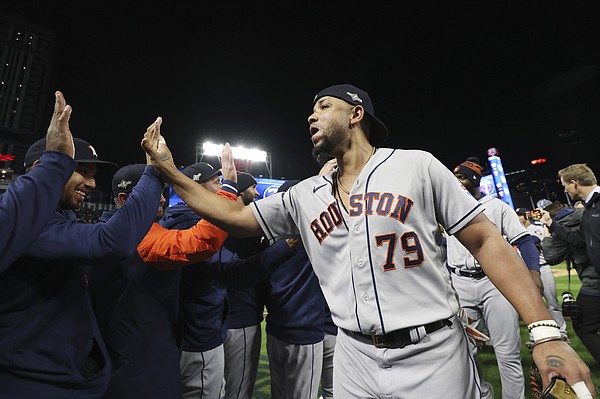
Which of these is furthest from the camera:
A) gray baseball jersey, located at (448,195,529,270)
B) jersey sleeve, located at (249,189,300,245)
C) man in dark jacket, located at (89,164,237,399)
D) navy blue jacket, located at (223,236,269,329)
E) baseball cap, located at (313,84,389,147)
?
gray baseball jersey, located at (448,195,529,270)

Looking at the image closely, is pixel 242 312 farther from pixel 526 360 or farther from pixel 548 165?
pixel 548 165

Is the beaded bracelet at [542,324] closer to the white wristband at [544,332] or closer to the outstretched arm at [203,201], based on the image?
the white wristband at [544,332]

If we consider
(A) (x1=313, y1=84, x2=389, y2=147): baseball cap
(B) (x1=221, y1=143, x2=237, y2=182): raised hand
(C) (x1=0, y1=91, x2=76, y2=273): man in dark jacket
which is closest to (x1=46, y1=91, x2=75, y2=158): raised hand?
(C) (x1=0, y1=91, x2=76, y2=273): man in dark jacket

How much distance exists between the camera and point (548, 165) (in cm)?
6812

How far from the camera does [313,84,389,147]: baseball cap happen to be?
225 centimetres

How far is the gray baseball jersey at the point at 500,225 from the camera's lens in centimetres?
378

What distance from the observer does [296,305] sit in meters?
3.35

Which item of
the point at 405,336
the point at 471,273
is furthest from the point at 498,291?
the point at 405,336

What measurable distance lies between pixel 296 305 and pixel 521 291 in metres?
2.15

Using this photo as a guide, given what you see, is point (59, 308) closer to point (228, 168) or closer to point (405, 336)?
point (228, 168)

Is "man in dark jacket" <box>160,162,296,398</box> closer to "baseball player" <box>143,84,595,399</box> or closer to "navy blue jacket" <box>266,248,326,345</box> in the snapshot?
"navy blue jacket" <box>266,248,326,345</box>

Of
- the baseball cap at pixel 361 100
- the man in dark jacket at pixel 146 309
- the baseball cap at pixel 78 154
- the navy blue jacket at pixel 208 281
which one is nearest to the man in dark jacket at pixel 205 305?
the navy blue jacket at pixel 208 281

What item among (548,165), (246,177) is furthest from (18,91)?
(548,165)

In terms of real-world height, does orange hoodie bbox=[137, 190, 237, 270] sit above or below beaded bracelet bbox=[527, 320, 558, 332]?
above
